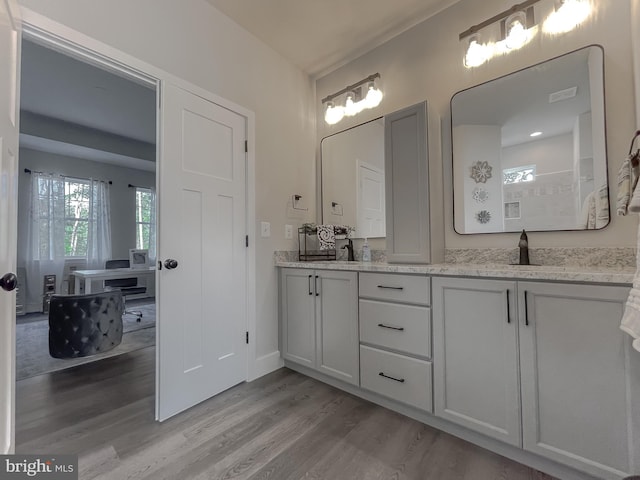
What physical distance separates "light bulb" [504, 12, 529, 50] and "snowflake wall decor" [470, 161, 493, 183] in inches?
28.7

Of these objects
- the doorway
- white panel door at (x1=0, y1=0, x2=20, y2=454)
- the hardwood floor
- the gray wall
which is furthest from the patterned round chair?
the gray wall

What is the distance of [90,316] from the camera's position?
248cm

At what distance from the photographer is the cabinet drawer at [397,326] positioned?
1.63 metres

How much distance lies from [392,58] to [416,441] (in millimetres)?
2679

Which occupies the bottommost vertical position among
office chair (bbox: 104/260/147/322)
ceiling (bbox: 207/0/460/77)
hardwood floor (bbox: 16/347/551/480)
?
hardwood floor (bbox: 16/347/551/480)

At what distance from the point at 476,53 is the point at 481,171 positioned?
779mm

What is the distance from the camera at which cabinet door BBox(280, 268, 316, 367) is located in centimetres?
222

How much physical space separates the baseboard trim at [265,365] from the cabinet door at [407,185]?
128 cm

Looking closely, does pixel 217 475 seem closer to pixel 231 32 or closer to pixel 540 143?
pixel 540 143

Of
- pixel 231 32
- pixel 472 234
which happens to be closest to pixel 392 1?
pixel 231 32

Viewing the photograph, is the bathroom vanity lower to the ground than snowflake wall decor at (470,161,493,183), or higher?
lower

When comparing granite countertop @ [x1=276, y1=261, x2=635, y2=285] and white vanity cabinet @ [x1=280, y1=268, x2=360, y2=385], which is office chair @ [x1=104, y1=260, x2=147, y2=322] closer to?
white vanity cabinet @ [x1=280, y1=268, x2=360, y2=385]

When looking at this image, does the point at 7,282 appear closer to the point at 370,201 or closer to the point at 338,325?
the point at 338,325

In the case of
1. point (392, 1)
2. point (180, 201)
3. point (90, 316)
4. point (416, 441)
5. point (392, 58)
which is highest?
point (392, 1)
